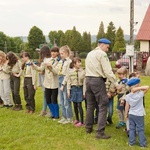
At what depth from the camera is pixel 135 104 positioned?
540 cm

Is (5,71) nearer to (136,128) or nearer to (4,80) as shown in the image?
(4,80)

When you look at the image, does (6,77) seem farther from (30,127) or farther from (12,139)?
(12,139)

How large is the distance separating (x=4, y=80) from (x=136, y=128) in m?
4.37

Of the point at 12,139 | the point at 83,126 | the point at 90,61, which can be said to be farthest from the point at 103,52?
the point at 12,139

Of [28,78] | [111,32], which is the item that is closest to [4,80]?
[28,78]

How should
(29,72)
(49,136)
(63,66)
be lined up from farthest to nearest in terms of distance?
(29,72)
(63,66)
(49,136)

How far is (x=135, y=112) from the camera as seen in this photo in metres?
5.38

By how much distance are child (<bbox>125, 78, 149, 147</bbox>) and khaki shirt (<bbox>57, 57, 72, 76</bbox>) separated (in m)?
1.80

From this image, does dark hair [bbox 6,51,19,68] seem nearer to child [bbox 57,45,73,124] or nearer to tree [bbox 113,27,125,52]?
child [bbox 57,45,73,124]

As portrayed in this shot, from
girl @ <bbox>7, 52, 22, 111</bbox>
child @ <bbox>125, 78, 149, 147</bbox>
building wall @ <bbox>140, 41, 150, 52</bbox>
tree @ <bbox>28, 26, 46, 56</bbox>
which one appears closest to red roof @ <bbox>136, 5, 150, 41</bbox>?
building wall @ <bbox>140, 41, 150, 52</bbox>

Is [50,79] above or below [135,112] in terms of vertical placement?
above

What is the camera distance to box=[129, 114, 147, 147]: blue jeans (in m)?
5.36

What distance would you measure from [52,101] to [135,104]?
7.90ft

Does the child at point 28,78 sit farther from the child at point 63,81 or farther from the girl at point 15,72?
the child at point 63,81
